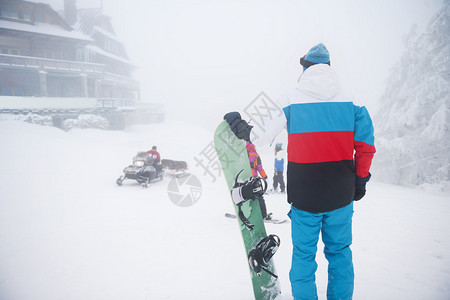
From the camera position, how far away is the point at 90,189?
262 inches

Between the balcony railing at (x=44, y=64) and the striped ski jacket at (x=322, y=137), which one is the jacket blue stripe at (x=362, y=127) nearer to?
the striped ski jacket at (x=322, y=137)

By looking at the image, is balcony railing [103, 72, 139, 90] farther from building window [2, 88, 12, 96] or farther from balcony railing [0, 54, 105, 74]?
building window [2, 88, 12, 96]

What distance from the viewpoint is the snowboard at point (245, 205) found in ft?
6.98

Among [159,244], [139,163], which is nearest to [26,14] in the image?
[139,163]

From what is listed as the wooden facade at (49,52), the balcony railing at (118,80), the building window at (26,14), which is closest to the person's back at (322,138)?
the wooden facade at (49,52)

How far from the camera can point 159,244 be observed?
358 cm

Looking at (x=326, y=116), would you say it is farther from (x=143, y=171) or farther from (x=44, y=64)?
(x=44, y=64)

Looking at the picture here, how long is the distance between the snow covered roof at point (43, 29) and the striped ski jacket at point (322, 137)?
25.3 meters

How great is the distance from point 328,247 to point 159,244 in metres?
2.84

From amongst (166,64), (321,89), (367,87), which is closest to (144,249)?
(321,89)

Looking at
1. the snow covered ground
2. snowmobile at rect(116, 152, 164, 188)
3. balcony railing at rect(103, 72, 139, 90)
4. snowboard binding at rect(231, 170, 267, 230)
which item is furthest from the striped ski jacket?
balcony railing at rect(103, 72, 139, 90)

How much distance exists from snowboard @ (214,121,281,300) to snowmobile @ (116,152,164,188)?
5.72 metres

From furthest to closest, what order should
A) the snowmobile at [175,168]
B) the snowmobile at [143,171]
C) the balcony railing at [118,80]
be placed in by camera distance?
1. the balcony railing at [118,80]
2. the snowmobile at [175,168]
3. the snowmobile at [143,171]

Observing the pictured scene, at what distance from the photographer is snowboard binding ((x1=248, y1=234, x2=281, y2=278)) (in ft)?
6.39
